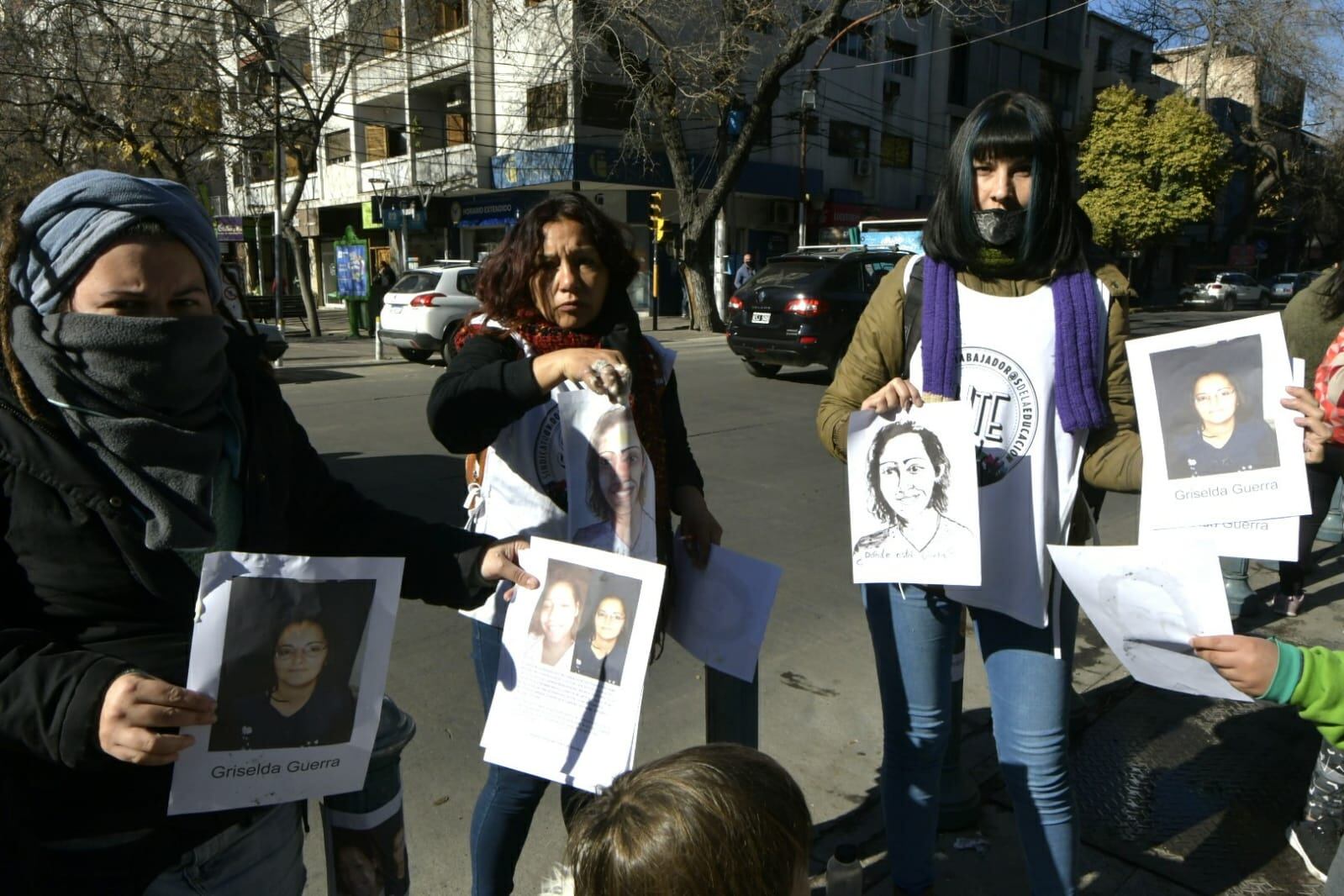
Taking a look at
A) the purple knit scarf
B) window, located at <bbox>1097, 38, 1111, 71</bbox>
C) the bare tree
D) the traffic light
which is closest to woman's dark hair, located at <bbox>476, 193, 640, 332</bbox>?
the purple knit scarf

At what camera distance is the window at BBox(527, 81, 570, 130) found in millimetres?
24052

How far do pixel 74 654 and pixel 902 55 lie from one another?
35274mm

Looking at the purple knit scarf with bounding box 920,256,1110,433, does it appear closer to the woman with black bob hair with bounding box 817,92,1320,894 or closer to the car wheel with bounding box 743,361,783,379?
the woman with black bob hair with bounding box 817,92,1320,894

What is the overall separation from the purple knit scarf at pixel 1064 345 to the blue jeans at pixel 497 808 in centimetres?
114

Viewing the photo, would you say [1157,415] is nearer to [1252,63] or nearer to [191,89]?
[191,89]

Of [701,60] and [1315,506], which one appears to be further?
[701,60]

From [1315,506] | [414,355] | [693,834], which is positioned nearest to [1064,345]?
[693,834]

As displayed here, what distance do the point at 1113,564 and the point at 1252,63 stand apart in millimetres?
37671

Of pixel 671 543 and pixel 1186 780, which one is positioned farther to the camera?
pixel 1186 780

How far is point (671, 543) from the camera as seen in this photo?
2.17m

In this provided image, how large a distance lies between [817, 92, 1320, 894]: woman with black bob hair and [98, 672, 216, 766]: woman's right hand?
1.43m

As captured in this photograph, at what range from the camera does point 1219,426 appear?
191 centimetres

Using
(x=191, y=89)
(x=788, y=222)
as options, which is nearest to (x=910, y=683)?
(x=191, y=89)

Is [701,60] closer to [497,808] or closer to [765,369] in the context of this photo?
[765,369]
